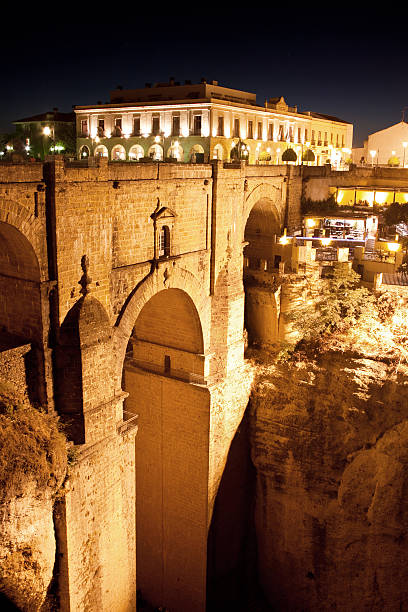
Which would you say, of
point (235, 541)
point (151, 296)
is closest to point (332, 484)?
point (235, 541)

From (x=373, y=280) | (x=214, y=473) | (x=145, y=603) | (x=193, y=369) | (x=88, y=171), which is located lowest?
(x=145, y=603)

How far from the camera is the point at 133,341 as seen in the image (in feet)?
61.4

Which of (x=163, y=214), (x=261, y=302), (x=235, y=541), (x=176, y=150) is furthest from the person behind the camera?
Answer: (x=176, y=150)

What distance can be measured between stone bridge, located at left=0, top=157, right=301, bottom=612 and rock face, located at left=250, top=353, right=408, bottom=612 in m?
1.73

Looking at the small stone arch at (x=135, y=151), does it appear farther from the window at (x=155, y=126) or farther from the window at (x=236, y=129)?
the window at (x=236, y=129)

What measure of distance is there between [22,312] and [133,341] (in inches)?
273

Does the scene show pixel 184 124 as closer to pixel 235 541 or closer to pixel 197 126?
pixel 197 126

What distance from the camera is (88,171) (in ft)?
40.2

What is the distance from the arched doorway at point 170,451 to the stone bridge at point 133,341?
4 cm

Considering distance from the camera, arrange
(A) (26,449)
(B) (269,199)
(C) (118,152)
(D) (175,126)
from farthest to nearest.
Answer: (C) (118,152), (D) (175,126), (B) (269,199), (A) (26,449)

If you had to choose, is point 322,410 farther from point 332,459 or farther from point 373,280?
point 373,280

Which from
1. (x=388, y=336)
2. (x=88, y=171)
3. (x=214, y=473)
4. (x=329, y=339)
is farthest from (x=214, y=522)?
(x=88, y=171)

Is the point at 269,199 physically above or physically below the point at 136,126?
below

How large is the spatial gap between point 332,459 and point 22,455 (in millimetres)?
10813
